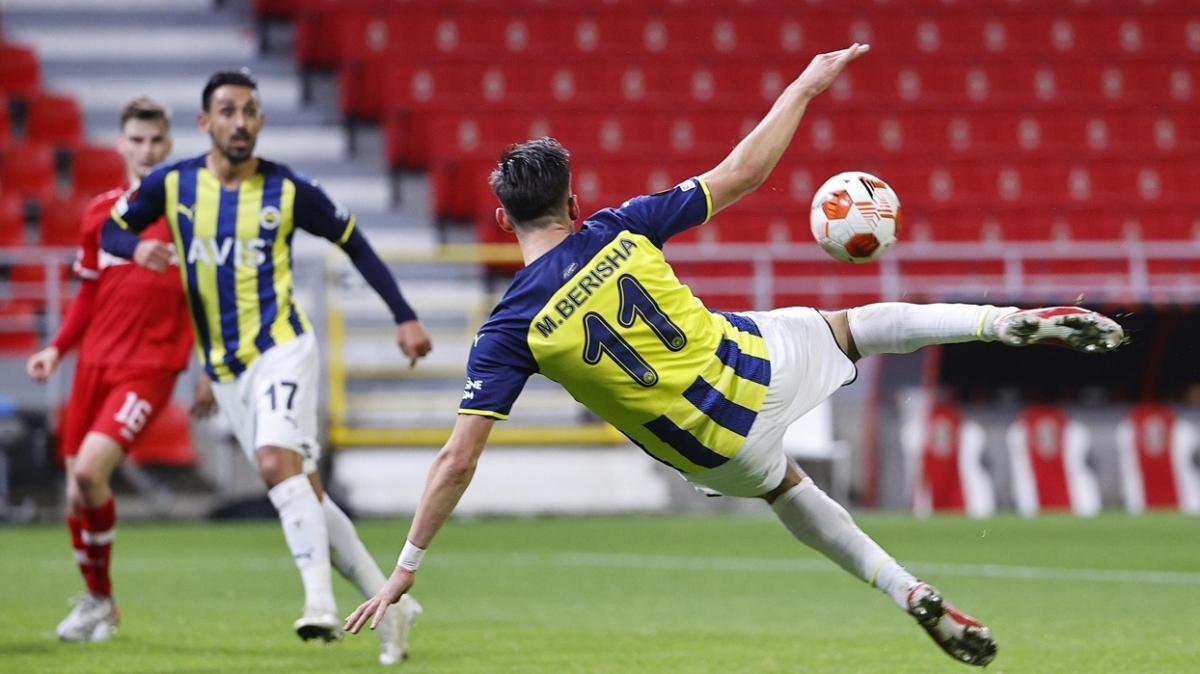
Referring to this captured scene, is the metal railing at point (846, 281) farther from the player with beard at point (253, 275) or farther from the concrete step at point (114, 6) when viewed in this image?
the player with beard at point (253, 275)

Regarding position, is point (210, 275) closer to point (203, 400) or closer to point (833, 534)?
point (203, 400)

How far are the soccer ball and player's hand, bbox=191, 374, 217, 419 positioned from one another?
2.66m

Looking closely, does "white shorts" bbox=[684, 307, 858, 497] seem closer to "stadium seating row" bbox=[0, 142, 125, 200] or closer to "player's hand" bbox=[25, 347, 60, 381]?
"player's hand" bbox=[25, 347, 60, 381]

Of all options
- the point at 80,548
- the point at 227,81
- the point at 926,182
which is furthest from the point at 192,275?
the point at 926,182

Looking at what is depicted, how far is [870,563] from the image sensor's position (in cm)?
515

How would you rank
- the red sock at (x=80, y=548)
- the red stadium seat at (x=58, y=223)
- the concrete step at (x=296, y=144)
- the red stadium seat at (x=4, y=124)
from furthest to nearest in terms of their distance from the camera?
the concrete step at (x=296, y=144) → the red stadium seat at (x=4, y=124) → the red stadium seat at (x=58, y=223) → the red sock at (x=80, y=548)

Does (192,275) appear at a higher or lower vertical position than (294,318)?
higher

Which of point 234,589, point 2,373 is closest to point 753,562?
point 234,589

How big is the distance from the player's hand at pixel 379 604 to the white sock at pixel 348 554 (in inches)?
63.6

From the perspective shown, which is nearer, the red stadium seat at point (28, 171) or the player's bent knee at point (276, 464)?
the player's bent knee at point (276, 464)

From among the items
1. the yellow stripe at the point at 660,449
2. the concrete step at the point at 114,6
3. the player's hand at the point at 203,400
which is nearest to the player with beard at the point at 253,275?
the player's hand at the point at 203,400

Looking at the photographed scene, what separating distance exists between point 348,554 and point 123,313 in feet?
5.65

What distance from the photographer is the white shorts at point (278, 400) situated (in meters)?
6.04

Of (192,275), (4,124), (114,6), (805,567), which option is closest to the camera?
(192,275)
